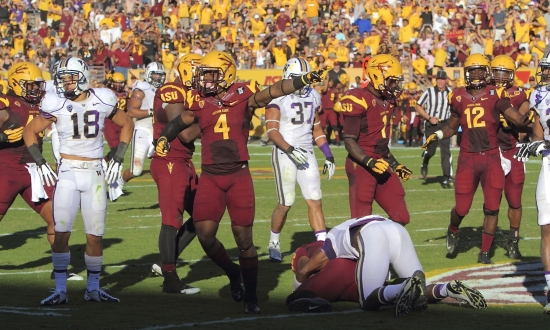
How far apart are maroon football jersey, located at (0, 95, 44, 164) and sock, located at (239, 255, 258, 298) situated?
2.58 meters

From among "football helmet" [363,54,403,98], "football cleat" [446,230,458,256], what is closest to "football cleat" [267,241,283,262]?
"football cleat" [446,230,458,256]

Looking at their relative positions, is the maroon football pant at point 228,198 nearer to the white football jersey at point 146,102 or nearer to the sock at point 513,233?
the sock at point 513,233

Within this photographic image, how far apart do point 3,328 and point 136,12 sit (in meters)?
25.9

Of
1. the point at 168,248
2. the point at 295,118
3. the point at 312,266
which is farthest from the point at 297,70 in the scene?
the point at 312,266

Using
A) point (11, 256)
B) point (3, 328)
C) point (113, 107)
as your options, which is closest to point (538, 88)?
point (113, 107)

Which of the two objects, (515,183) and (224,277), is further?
(515,183)

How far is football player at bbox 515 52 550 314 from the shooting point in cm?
719

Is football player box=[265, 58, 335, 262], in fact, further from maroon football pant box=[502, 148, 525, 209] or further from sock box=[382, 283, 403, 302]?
sock box=[382, 283, 403, 302]

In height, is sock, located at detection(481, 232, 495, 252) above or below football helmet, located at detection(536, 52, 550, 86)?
below

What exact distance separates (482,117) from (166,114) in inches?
115

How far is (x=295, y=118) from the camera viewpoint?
32.7 ft

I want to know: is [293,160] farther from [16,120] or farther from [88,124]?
[88,124]

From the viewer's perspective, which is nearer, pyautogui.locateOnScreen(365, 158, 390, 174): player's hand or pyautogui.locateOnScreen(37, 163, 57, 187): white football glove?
pyautogui.locateOnScreen(37, 163, 57, 187): white football glove

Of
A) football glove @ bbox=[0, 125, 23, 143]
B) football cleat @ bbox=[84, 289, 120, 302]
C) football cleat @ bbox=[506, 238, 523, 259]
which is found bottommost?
football cleat @ bbox=[506, 238, 523, 259]
